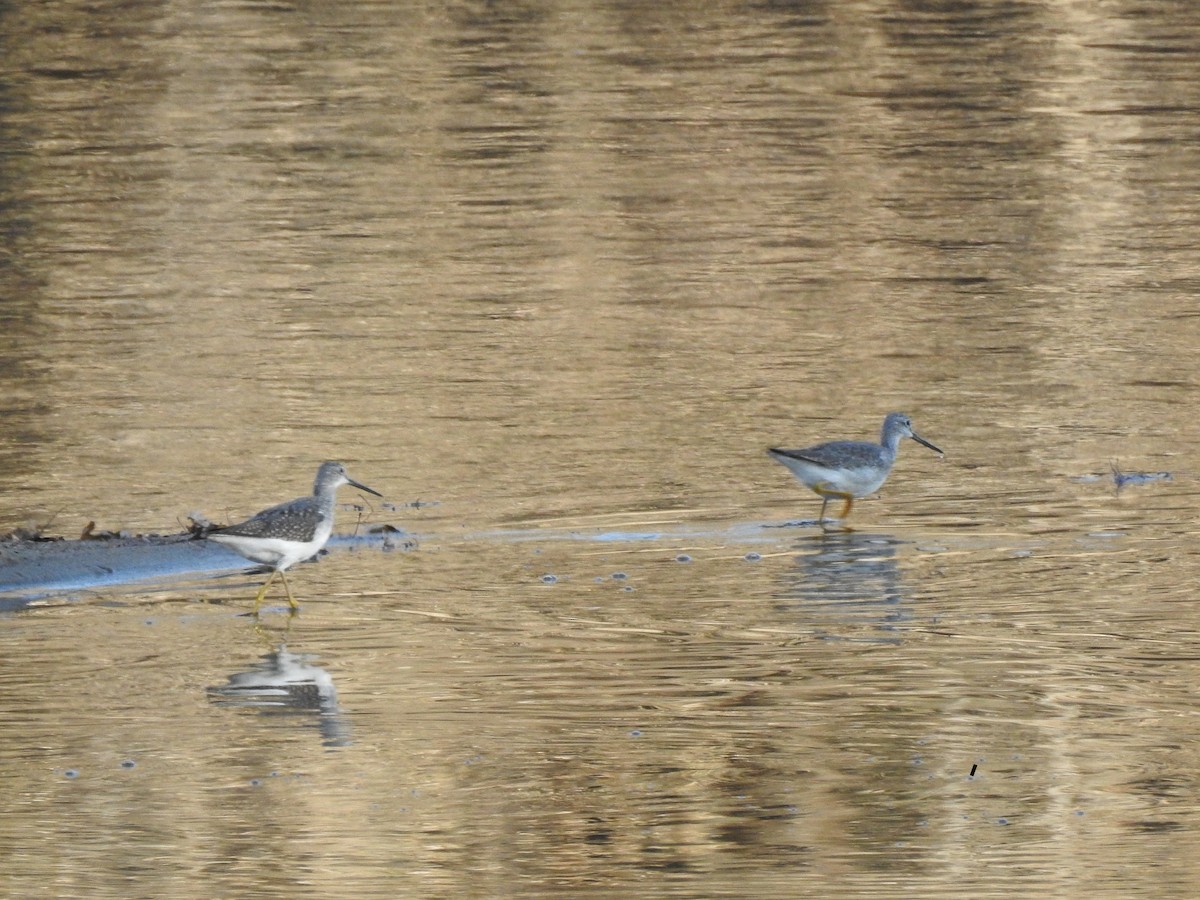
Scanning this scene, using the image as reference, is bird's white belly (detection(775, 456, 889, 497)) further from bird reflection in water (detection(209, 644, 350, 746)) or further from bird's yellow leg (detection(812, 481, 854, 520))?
bird reflection in water (detection(209, 644, 350, 746))

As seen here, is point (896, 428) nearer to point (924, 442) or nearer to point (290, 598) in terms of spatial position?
point (924, 442)

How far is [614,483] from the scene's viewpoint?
15383mm

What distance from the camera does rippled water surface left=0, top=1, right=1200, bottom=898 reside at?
30.4 feet

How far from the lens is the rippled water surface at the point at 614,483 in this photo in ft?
30.4

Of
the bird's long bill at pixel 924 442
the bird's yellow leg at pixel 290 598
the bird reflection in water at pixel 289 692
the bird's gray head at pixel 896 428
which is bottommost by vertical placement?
the bird's long bill at pixel 924 442

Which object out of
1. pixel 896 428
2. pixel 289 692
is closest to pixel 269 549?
pixel 289 692

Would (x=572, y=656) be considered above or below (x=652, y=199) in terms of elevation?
above

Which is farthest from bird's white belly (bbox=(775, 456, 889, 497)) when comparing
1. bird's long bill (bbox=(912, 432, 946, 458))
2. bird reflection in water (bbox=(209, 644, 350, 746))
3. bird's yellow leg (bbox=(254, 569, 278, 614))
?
bird reflection in water (bbox=(209, 644, 350, 746))

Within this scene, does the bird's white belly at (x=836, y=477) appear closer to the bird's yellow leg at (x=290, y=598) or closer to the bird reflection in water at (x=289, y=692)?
the bird's yellow leg at (x=290, y=598)

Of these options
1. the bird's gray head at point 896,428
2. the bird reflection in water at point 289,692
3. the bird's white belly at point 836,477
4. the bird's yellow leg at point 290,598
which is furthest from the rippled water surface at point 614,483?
the bird's gray head at point 896,428

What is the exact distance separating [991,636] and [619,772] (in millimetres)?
2770

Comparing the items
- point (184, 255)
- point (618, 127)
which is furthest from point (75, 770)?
point (618, 127)

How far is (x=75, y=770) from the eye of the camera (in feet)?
32.7

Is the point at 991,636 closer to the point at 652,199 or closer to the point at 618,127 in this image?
the point at 652,199
